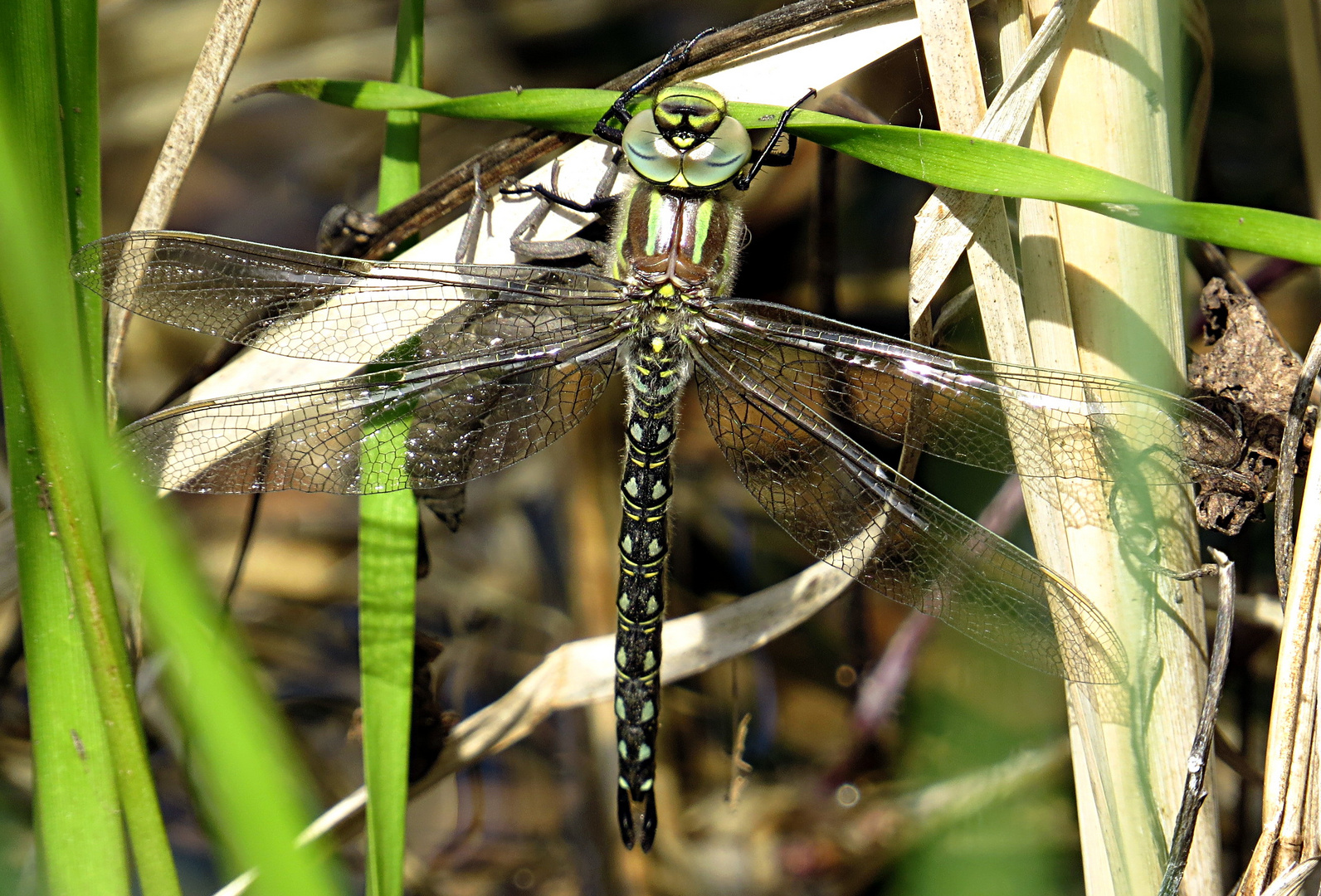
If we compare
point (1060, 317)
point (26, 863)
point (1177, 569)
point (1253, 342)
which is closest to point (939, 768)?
point (1177, 569)

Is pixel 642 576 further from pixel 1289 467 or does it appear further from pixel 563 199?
pixel 1289 467

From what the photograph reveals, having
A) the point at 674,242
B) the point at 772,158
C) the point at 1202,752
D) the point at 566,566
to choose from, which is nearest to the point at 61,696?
the point at 674,242

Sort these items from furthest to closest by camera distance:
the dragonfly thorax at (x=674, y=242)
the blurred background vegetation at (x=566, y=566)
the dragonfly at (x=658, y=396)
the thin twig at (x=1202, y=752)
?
the blurred background vegetation at (x=566, y=566) → the dragonfly thorax at (x=674, y=242) → the dragonfly at (x=658, y=396) → the thin twig at (x=1202, y=752)

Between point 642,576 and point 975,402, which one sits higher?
point 975,402

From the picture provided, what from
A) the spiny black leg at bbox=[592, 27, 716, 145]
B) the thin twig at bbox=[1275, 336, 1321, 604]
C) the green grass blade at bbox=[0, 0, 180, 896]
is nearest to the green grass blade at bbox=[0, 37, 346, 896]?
the green grass blade at bbox=[0, 0, 180, 896]

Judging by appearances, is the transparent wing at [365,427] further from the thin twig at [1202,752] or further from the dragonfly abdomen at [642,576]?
the thin twig at [1202,752]

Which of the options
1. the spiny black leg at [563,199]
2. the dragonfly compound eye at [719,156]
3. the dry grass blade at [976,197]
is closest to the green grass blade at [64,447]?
the spiny black leg at [563,199]

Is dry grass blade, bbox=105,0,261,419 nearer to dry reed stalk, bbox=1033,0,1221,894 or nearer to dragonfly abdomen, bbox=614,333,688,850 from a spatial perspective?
dragonfly abdomen, bbox=614,333,688,850

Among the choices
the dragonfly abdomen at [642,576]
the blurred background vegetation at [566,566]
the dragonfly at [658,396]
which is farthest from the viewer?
the blurred background vegetation at [566,566]
